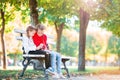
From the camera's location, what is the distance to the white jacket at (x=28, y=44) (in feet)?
37.7

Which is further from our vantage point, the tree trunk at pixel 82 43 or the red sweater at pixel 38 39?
the tree trunk at pixel 82 43

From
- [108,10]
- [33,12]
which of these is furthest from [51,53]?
[108,10]

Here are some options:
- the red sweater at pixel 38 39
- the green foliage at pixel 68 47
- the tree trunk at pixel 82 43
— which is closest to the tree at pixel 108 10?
the tree trunk at pixel 82 43

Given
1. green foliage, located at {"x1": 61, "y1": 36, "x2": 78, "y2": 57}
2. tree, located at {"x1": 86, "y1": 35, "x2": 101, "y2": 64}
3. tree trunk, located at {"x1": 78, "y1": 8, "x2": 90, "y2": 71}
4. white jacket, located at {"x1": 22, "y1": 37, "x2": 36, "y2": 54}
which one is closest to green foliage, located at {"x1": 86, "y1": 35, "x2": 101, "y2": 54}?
tree, located at {"x1": 86, "y1": 35, "x2": 101, "y2": 64}

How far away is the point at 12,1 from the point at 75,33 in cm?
5136

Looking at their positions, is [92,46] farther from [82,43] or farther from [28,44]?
[28,44]

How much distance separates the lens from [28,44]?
11617 millimetres

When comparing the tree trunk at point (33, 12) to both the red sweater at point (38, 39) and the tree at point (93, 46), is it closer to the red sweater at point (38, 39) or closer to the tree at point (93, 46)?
the red sweater at point (38, 39)

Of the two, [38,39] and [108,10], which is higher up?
[108,10]

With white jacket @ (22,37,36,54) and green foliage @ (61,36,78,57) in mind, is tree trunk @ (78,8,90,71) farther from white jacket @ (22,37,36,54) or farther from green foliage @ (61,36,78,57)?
green foliage @ (61,36,78,57)

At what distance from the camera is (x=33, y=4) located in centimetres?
1861

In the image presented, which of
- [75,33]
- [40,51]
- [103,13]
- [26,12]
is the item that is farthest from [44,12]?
[75,33]

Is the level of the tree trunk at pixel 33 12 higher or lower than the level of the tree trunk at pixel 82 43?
higher

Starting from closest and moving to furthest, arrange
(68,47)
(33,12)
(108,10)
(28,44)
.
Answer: (28,44)
(33,12)
(108,10)
(68,47)
